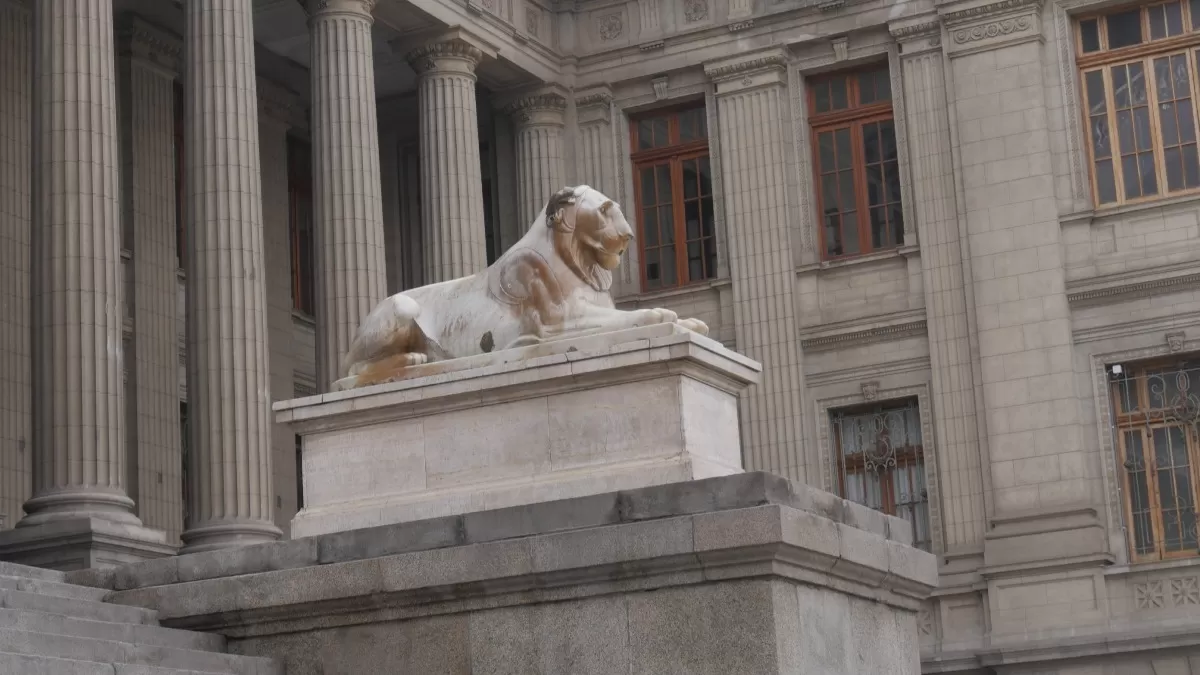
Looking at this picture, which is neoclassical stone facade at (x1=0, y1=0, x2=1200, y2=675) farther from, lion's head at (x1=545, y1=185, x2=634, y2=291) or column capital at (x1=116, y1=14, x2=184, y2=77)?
lion's head at (x1=545, y1=185, x2=634, y2=291)

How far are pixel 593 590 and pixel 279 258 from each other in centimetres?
2219

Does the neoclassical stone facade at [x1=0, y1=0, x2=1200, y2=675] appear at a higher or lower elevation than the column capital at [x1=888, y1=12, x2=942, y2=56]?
lower

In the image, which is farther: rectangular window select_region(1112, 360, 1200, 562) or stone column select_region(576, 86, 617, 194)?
stone column select_region(576, 86, 617, 194)

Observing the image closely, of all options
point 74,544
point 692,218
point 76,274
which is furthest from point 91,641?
point 692,218

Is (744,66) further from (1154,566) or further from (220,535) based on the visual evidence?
(220,535)

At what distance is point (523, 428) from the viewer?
44.0 ft

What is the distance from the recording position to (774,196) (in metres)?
32.1

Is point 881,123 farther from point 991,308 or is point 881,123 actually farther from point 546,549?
point 546,549

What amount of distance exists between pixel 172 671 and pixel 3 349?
52.5ft

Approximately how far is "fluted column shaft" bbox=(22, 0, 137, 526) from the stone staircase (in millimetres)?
7886

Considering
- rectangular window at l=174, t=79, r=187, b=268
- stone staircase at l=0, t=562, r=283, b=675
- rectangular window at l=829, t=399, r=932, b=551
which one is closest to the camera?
stone staircase at l=0, t=562, r=283, b=675

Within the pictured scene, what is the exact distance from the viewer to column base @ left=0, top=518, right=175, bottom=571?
20.9m

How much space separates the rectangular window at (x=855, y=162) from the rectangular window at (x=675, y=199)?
6.40 ft

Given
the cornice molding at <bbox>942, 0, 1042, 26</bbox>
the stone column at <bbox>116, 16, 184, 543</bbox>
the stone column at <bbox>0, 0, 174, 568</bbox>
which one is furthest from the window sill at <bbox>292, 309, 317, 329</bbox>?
the cornice molding at <bbox>942, 0, 1042, 26</bbox>
